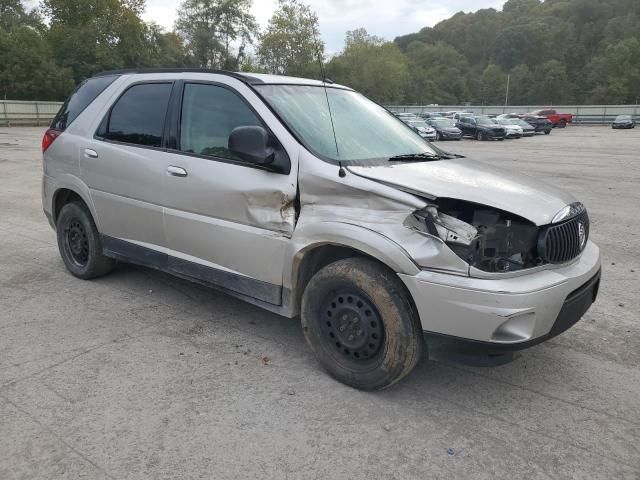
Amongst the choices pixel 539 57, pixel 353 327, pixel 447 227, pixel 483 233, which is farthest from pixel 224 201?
pixel 539 57

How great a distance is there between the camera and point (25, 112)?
138 ft

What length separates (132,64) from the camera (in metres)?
61.1

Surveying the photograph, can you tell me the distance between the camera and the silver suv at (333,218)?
2.94m

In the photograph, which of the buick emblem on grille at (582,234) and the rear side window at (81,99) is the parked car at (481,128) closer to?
the rear side window at (81,99)

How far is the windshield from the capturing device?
3609 mm

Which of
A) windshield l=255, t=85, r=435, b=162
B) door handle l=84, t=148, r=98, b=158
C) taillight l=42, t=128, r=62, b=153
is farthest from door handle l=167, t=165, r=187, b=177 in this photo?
taillight l=42, t=128, r=62, b=153

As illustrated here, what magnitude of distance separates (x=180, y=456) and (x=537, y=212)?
2.30 m

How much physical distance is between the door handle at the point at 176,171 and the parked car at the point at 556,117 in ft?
162

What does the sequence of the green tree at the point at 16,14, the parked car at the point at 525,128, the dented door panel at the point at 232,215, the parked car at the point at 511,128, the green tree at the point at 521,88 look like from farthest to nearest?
1. the green tree at the point at 521,88
2. the green tree at the point at 16,14
3. the parked car at the point at 525,128
4. the parked car at the point at 511,128
5. the dented door panel at the point at 232,215

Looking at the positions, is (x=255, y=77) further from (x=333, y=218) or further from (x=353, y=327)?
(x=353, y=327)

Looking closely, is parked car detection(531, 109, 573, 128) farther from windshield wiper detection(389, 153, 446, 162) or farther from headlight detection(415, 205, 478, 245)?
headlight detection(415, 205, 478, 245)

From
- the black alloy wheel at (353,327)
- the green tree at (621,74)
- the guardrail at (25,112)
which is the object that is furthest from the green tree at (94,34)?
the green tree at (621,74)

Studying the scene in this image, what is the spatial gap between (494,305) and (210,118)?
2.41 meters

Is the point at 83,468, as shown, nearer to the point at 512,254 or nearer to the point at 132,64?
A: the point at 512,254
